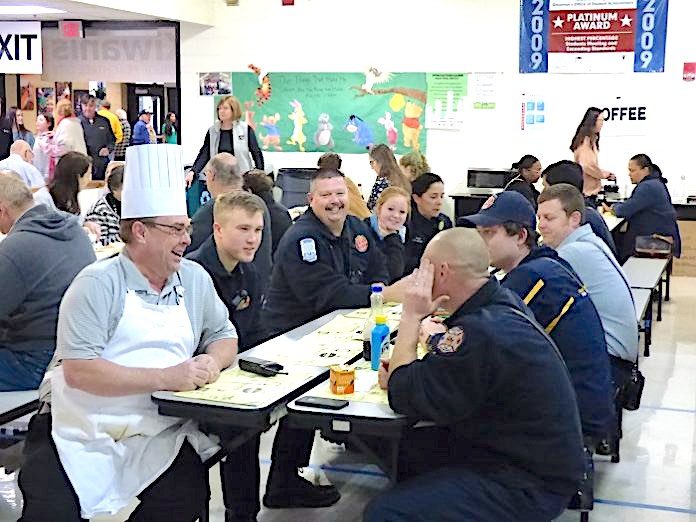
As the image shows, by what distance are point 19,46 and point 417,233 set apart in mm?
7647

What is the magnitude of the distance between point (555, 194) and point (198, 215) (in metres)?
1.90

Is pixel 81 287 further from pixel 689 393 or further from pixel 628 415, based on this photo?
pixel 689 393

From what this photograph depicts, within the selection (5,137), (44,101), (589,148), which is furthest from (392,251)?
(44,101)

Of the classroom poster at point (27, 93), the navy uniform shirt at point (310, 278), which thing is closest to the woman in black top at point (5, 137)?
the classroom poster at point (27, 93)

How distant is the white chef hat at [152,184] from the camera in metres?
3.10

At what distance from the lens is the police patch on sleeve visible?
272 cm

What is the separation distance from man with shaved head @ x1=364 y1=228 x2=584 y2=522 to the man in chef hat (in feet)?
2.21

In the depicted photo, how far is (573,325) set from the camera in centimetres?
361

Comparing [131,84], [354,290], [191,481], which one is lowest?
[191,481]

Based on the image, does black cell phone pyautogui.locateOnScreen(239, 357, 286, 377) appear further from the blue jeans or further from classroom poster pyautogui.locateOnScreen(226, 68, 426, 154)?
classroom poster pyautogui.locateOnScreen(226, 68, 426, 154)

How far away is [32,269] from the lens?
3.91 metres

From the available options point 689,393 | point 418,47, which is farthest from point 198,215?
point 418,47

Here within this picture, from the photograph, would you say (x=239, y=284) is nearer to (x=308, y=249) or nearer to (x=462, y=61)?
(x=308, y=249)

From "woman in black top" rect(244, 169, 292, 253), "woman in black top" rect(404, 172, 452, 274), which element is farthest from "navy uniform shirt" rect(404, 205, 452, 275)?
"woman in black top" rect(244, 169, 292, 253)
